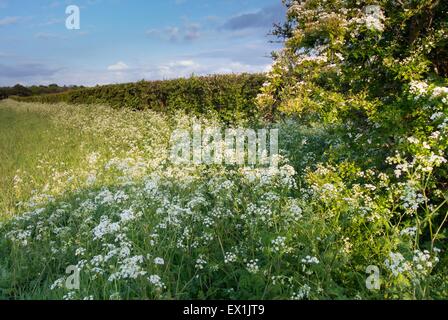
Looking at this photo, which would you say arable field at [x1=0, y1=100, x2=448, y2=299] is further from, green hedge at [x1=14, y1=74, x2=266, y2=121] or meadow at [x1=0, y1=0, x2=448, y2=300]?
green hedge at [x1=14, y1=74, x2=266, y2=121]

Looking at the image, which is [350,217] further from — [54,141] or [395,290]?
[54,141]

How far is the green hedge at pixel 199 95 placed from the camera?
40.4 ft

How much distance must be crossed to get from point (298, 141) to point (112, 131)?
607 cm

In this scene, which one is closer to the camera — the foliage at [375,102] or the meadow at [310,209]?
the meadow at [310,209]

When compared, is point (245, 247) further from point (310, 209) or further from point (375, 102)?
point (375, 102)

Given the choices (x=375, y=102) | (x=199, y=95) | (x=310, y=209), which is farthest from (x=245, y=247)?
(x=199, y=95)

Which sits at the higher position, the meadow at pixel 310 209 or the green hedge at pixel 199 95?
the green hedge at pixel 199 95

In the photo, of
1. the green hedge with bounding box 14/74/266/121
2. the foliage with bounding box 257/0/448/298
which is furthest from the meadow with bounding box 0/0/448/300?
the green hedge with bounding box 14/74/266/121

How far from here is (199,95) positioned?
14.2 metres

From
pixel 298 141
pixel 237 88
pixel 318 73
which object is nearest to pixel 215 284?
pixel 318 73

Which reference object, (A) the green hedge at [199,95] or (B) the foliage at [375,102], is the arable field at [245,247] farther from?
(A) the green hedge at [199,95]

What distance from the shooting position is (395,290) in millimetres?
2553

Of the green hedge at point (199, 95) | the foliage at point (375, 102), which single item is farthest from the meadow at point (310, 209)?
the green hedge at point (199, 95)

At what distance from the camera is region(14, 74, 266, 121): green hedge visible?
1231 centimetres
